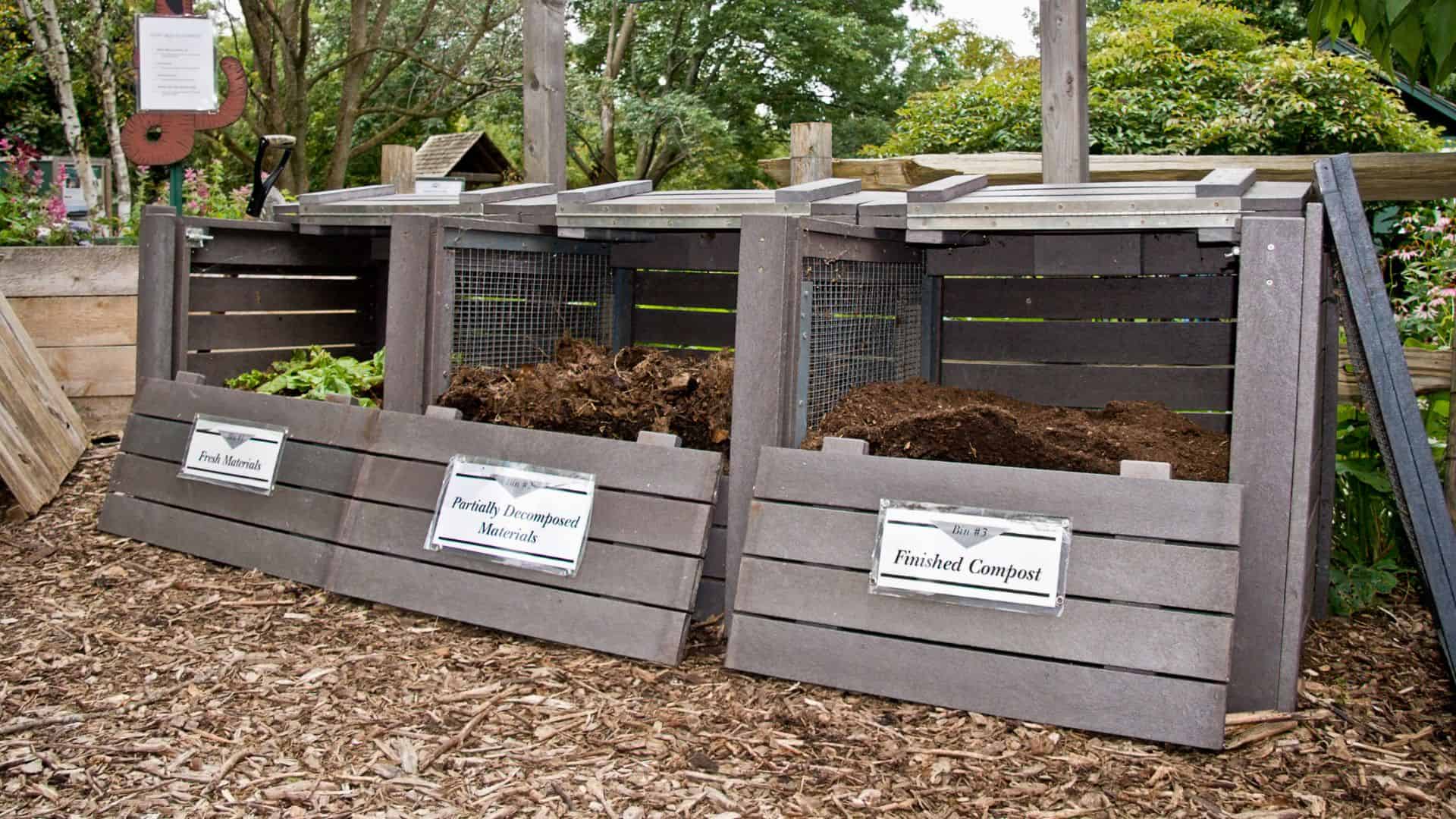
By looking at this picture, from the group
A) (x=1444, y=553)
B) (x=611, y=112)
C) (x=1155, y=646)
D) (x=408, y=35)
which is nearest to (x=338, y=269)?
(x=1155, y=646)

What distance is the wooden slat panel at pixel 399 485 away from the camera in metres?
3.48

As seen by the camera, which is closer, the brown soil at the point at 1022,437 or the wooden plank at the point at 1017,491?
the wooden plank at the point at 1017,491

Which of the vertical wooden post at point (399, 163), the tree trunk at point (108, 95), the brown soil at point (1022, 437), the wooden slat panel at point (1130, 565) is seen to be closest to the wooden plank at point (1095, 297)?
the brown soil at point (1022, 437)

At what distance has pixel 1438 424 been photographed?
432 cm

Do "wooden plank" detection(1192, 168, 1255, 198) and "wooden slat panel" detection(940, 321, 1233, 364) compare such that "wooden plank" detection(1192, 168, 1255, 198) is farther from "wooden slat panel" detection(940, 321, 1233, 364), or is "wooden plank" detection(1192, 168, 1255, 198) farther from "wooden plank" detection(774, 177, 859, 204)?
"wooden plank" detection(774, 177, 859, 204)

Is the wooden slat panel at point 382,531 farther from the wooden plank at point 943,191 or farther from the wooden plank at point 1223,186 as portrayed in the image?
the wooden plank at point 1223,186

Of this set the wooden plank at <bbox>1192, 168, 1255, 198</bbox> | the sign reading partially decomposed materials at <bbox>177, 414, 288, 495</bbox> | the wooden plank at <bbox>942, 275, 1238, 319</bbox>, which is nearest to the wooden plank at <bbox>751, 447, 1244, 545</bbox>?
the wooden plank at <bbox>1192, 168, 1255, 198</bbox>

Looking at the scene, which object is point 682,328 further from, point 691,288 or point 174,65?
point 174,65

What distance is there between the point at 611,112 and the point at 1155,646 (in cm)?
2030

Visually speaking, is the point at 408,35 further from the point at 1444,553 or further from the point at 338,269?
the point at 1444,553

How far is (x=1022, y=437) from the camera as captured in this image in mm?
3301

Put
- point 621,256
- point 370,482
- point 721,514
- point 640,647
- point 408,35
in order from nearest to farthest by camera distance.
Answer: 1. point 640,647
2. point 721,514
3. point 370,482
4. point 621,256
5. point 408,35

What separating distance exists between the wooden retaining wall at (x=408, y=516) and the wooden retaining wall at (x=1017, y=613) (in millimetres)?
276

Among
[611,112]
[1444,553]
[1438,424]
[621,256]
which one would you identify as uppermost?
[611,112]
